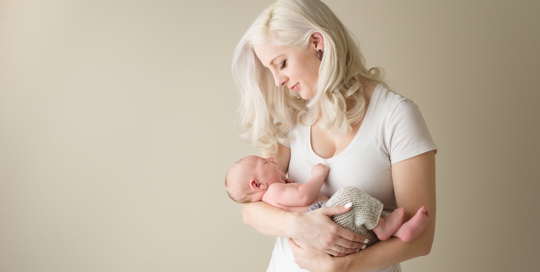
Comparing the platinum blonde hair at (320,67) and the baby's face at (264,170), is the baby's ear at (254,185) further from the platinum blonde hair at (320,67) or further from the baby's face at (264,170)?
the platinum blonde hair at (320,67)

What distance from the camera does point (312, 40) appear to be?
1668mm

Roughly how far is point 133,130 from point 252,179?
140 centimetres

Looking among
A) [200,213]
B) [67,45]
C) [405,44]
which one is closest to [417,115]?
[405,44]

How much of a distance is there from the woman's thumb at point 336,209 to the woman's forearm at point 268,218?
135 mm

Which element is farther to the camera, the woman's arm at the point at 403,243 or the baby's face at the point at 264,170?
the baby's face at the point at 264,170

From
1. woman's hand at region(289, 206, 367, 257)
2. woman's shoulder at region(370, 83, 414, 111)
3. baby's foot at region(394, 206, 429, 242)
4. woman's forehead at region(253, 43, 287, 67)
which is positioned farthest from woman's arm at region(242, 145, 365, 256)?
woman's forehead at region(253, 43, 287, 67)

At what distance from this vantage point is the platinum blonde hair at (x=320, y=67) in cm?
163

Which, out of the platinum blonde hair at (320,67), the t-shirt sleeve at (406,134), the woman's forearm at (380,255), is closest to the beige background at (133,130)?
the platinum blonde hair at (320,67)

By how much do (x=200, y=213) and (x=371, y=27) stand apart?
174cm

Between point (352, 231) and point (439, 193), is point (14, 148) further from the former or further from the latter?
point (439, 193)

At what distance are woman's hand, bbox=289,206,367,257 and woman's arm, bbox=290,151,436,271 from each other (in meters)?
0.04

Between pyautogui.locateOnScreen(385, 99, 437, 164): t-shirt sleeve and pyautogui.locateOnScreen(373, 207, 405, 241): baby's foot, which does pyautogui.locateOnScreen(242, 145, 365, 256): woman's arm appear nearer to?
pyautogui.locateOnScreen(373, 207, 405, 241): baby's foot

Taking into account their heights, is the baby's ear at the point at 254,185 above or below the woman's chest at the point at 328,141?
below

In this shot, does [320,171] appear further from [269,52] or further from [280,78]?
→ [269,52]
